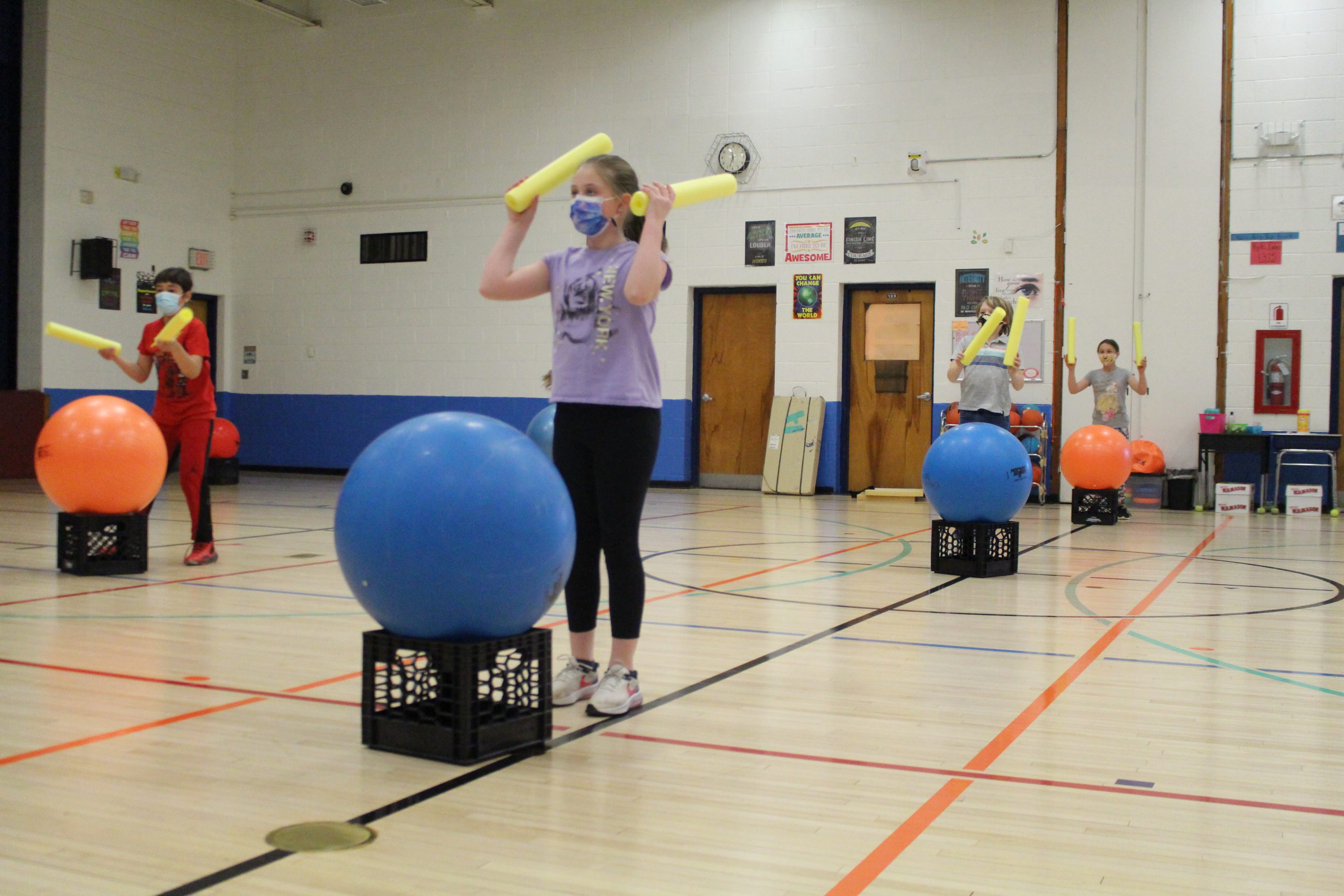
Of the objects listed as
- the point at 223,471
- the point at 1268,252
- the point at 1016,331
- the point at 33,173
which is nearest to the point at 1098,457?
the point at 1016,331

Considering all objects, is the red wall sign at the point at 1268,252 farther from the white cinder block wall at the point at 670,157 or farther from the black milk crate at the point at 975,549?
the black milk crate at the point at 975,549

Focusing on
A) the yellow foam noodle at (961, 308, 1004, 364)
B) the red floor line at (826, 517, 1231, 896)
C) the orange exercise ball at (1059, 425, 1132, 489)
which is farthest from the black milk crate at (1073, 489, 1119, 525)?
the red floor line at (826, 517, 1231, 896)

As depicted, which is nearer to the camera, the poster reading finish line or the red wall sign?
the red wall sign

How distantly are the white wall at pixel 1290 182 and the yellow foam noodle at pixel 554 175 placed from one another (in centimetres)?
959

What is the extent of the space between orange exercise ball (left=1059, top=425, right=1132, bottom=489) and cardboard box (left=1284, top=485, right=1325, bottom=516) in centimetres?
239

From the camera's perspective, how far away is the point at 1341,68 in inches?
418

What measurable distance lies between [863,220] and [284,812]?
414 inches

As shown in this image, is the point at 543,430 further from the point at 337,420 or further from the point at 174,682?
the point at 337,420

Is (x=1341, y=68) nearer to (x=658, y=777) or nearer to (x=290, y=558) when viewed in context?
(x=290, y=558)

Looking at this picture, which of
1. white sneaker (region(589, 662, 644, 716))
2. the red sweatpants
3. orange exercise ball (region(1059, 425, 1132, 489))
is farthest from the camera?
orange exercise ball (region(1059, 425, 1132, 489))

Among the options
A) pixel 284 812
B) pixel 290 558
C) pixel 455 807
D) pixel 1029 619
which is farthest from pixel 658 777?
pixel 290 558

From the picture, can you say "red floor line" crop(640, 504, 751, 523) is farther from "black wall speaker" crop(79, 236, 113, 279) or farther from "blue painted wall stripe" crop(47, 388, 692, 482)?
"black wall speaker" crop(79, 236, 113, 279)

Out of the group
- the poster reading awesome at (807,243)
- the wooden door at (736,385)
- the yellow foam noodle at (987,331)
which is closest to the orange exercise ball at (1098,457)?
the yellow foam noodle at (987,331)

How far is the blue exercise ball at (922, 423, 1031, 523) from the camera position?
18.7ft
